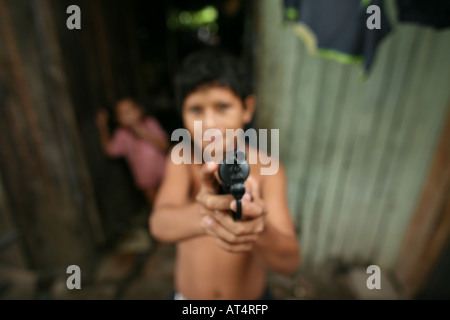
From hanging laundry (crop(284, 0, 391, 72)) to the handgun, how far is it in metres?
1.23

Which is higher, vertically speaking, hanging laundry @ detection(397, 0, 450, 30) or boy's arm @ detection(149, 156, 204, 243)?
hanging laundry @ detection(397, 0, 450, 30)

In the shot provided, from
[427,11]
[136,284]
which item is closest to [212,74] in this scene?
[427,11]

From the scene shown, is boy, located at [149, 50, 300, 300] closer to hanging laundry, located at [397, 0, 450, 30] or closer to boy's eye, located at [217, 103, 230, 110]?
boy's eye, located at [217, 103, 230, 110]

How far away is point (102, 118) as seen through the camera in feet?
9.08

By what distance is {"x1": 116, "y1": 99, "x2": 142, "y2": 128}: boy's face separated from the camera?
2.81 metres

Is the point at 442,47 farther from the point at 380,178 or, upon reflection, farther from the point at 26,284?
the point at 26,284

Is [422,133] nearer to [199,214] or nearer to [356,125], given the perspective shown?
[356,125]

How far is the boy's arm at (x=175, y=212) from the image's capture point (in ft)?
3.84

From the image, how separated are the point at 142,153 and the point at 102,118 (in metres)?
0.62

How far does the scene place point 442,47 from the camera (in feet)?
6.03

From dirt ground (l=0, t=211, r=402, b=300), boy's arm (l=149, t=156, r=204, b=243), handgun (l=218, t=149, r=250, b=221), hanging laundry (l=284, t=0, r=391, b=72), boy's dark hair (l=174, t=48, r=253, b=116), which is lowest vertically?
dirt ground (l=0, t=211, r=402, b=300)

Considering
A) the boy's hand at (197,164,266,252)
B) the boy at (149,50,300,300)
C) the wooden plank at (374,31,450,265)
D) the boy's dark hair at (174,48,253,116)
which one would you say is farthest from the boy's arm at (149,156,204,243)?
the wooden plank at (374,31,450,265)
